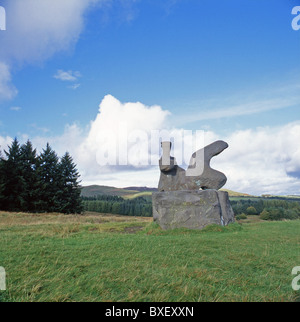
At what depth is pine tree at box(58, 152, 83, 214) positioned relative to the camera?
31805 mm

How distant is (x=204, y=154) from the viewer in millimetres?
12406

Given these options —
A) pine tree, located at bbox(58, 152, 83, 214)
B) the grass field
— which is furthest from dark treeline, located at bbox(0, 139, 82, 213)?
the grass field

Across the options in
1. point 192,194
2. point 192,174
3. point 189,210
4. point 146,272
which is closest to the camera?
point 146,272

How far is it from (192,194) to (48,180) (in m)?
26.0

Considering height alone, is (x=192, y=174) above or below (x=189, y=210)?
above

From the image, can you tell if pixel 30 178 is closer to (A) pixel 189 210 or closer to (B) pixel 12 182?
(B) pixel 12 182

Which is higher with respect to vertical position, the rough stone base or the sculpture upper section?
the sculpture upper section

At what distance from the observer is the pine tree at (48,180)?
30105 millimetres

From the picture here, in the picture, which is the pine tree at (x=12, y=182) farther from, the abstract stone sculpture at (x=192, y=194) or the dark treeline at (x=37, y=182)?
the abstract stone sculpture at (x=192, y=194)

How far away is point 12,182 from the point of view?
97.8ft

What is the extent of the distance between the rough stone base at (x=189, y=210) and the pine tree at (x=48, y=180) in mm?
22932

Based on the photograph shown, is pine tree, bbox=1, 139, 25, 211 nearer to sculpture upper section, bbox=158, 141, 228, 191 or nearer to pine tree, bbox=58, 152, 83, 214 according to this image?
pine tree, bbox=58, 152, 83, 214

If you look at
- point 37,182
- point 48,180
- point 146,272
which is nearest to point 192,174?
point 146,272
